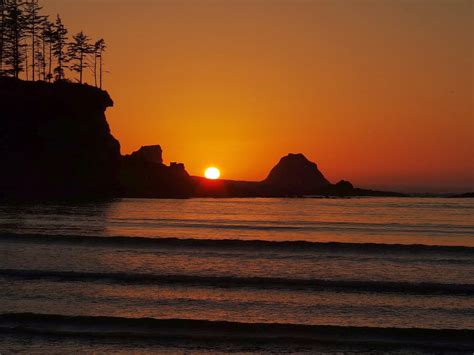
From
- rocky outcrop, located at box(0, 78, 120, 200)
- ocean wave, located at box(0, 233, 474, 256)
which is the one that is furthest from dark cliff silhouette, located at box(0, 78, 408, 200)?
ocean wave, located at box(0, 233, 474, 256)

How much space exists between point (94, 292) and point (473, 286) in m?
11.4

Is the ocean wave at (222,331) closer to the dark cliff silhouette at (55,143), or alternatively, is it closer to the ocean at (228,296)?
the ocean at (228,296)

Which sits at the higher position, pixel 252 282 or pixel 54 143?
pixel 54 143

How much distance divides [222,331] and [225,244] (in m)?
14.6

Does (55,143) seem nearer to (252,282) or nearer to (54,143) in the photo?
(54,143)

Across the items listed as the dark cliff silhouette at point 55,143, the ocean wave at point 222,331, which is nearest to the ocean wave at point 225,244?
the ocean wave at point 222,331

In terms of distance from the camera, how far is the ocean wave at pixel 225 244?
976 inches

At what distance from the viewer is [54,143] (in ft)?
263

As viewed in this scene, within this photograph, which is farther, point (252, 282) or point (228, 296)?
point (252, 282)

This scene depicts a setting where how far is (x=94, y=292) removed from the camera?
575 inches

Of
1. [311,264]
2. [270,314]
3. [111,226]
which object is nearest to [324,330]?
[270,314]

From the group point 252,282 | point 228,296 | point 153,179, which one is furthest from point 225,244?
point 153,179

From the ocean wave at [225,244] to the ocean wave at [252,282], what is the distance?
7646 millimetres

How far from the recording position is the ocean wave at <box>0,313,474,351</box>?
425 inches
